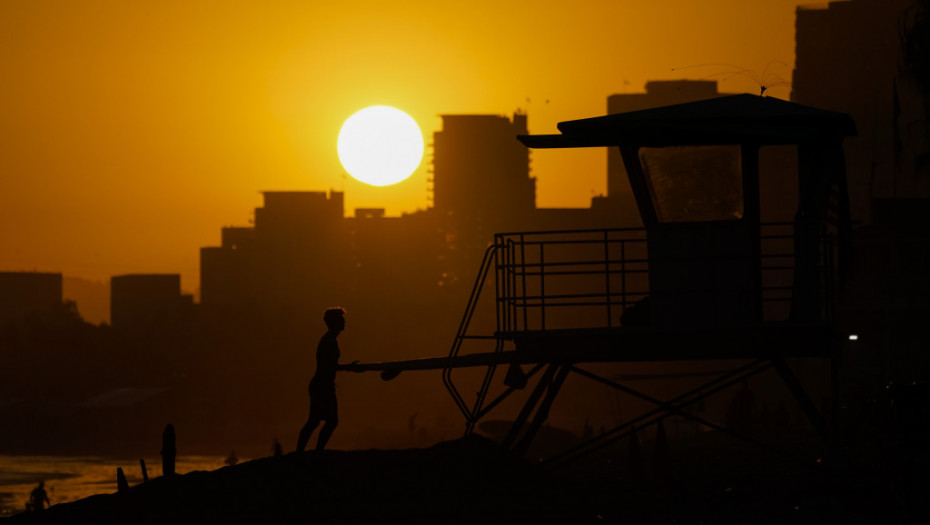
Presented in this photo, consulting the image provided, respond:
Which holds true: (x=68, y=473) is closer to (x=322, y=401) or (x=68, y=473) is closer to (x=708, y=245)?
(x=322, y=401)

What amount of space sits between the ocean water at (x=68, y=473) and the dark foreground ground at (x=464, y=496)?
70.0m

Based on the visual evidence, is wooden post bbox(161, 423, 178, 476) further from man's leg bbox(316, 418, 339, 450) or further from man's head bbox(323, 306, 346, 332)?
man's head bbox(323, 306, 346, 332)

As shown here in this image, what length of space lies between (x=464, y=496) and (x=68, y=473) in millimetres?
103663

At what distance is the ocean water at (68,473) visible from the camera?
323 feet

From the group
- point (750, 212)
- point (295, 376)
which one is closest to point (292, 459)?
point (750, 212)

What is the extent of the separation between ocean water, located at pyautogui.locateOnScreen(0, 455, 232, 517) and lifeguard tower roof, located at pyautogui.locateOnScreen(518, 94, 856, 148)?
70.8 meters

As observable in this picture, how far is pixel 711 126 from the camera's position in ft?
74.9

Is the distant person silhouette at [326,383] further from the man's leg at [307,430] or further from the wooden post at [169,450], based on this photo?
the wooden post at [169,450]

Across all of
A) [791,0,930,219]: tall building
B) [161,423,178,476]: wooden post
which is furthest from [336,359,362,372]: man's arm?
[791,0,930,219]: tall building

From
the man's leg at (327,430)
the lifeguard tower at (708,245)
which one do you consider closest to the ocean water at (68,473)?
the man's leg at (327,430)

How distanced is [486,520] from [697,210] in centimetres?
761

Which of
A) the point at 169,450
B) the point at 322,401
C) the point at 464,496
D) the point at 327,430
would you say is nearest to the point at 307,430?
the point at 327,430

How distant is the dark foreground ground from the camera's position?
18.7 meters

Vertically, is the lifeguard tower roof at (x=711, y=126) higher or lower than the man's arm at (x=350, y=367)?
higher
